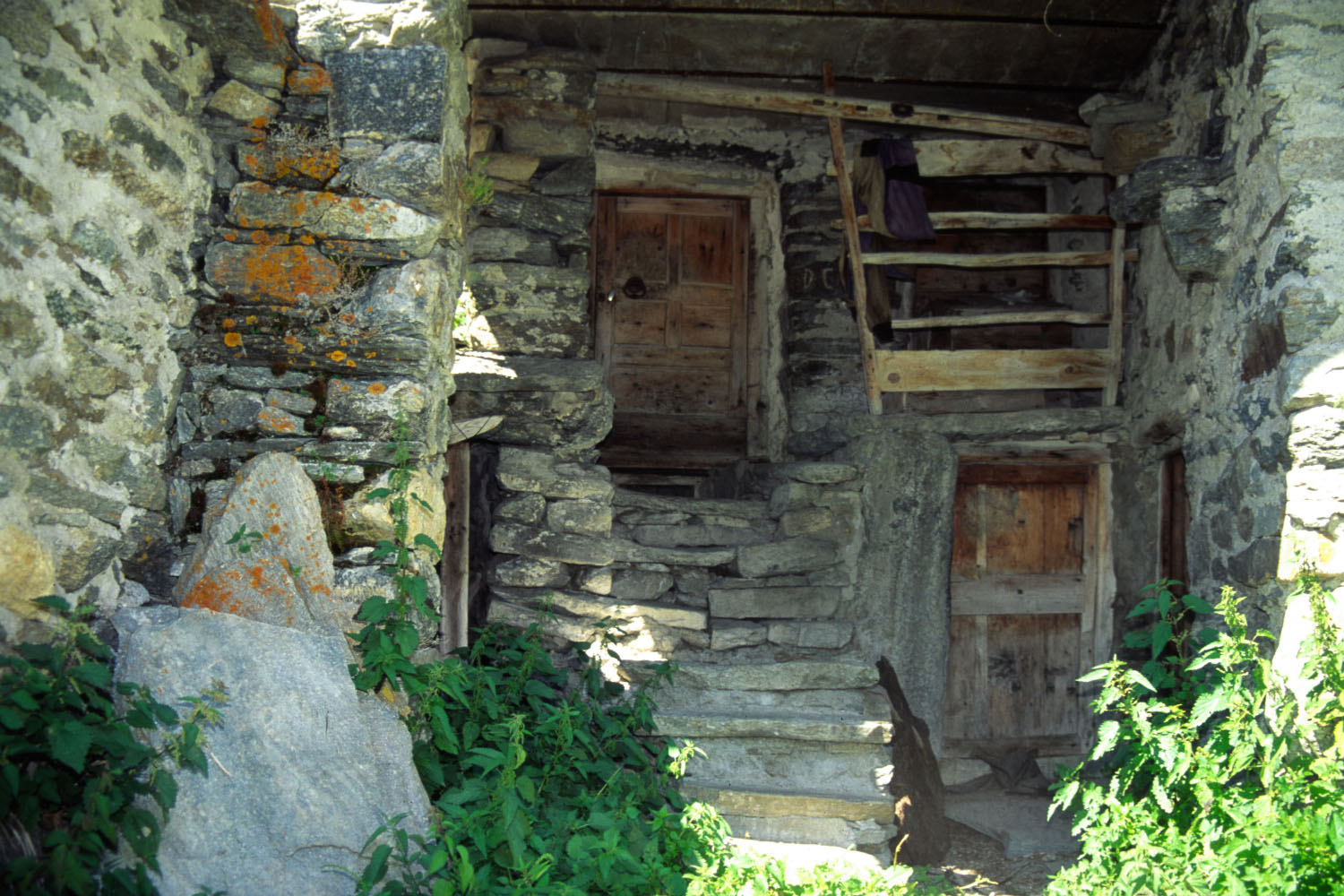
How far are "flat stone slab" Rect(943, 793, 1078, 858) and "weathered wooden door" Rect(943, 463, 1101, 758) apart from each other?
292 millimetres

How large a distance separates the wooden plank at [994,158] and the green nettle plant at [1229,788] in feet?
8.51

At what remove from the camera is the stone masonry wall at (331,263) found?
9.41ft

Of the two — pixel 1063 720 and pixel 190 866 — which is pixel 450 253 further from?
pixel 1063 720

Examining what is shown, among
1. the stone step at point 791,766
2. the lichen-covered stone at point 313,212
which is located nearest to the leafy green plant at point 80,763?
the lichen-covered stone at point 313,212

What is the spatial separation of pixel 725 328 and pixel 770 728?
237cm

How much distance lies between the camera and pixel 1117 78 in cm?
502

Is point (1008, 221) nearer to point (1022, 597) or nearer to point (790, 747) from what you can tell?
point (1022, 597)

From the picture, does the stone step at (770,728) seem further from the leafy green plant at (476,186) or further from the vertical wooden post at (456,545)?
the leafy green plant at (476,186)

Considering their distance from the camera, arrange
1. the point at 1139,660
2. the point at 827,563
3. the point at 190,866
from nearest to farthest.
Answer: the point at 190,866
the point at 827,563
the point at 1139,660

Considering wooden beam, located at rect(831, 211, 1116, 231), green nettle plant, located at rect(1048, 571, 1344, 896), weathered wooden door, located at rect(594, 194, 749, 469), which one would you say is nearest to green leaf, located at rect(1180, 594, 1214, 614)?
green nettle plant, located at rect(1048, 571, 1344, 896)

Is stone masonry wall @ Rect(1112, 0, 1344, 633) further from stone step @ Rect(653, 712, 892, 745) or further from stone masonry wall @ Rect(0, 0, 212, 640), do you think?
stone masonry wall @ Rect(0, 0, 212, 640)

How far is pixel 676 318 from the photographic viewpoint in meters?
5.66

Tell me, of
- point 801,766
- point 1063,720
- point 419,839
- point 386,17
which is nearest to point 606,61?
point 386,17

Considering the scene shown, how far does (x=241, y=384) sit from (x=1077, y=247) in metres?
4.28
